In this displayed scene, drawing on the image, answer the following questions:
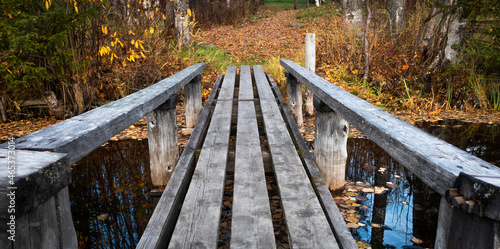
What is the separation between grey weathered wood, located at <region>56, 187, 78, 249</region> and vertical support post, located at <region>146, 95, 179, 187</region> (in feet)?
7.27

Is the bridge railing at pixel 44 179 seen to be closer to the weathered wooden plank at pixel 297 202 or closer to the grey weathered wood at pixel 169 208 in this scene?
the grey weathered wood at pixel 169 208

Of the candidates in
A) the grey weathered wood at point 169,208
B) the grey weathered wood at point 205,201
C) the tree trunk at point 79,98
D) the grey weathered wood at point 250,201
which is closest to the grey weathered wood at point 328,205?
the grey weathered wood at point 250,201

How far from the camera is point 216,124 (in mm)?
3180

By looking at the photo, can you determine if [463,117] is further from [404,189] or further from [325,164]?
[325,164]

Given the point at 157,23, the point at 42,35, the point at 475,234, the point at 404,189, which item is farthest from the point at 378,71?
the point at 475,234

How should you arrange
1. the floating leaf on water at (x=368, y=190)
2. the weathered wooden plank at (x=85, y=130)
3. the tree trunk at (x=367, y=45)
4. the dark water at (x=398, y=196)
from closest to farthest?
the weathered wooden plank at (x=85, y=130)
the dark water at (x=398, y=196)
the floating leaf on water at (x=368, y=190)
the tree trunk at (x=367, y=45)

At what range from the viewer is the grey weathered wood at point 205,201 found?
4.70 feet

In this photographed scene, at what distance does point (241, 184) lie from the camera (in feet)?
6.23

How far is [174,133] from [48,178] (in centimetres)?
251

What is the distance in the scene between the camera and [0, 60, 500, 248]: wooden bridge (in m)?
0.93

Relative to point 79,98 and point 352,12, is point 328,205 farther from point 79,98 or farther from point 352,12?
point 352,12

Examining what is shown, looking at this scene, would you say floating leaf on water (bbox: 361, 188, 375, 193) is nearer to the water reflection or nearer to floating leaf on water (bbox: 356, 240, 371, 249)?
floating leaf on water (bbox: 356, 240, 371, 249)

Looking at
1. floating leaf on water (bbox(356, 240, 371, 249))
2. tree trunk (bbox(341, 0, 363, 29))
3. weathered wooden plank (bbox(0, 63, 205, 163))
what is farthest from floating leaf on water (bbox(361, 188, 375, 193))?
tree trunk (bbox(341, 0, 363, 29))

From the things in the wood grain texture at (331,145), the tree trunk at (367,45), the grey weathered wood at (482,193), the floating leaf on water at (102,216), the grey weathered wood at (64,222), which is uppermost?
the tree trunk at (367,45)
